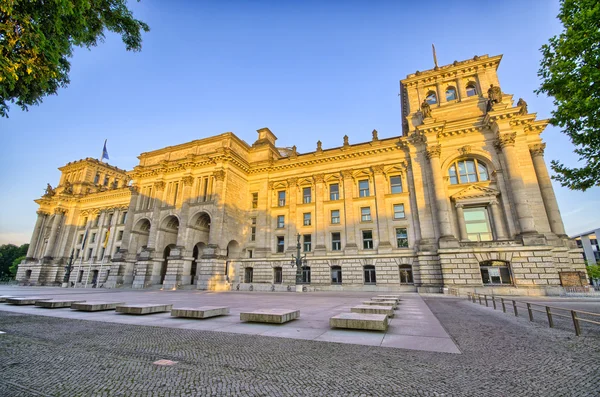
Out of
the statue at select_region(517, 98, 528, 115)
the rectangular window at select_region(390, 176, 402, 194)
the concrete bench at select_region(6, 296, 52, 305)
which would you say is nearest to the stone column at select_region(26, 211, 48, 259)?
the concrete bench at select_region(6, 296, 52, 305)

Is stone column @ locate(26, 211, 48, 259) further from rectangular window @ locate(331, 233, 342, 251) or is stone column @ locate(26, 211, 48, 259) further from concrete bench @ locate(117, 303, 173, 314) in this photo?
concrete bench @ locate(117, 303, 173, 314)

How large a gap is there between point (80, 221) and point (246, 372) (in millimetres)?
65604

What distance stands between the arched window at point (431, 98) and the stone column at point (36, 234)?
7431cm

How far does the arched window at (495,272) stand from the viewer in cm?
2262

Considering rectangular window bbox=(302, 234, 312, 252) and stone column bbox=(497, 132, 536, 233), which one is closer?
stone column bbox=(497, 132, 536, 233)

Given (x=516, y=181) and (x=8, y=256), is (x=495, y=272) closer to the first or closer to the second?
(x=516, y=181)

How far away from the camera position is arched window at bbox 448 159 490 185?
1054 inches

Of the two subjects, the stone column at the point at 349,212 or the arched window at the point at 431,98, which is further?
the arched window at the point at 431,98

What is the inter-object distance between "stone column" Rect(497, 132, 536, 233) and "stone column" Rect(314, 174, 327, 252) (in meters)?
19.1

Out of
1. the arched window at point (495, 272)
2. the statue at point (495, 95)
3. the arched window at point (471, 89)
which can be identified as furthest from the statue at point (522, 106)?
the arched window at point (495, 272)

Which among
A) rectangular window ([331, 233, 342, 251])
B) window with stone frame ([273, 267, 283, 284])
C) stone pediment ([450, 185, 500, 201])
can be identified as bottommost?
window with stone frame ([273, 267, 283, 284])

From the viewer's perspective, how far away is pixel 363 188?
3203cm

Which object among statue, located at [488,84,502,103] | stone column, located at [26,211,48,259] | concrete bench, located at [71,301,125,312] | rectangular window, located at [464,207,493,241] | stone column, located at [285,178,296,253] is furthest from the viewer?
stone column, located at [26,211,48,259]

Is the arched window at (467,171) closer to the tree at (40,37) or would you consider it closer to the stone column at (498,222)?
the stone column at (498,222)
